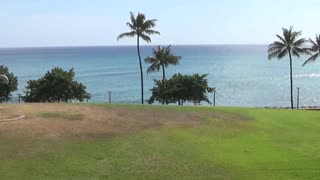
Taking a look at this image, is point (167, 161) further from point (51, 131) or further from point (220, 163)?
point (51, 131)

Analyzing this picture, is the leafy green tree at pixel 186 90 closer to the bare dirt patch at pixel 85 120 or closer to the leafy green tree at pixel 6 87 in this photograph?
the leafy green tree at pixel 6 87

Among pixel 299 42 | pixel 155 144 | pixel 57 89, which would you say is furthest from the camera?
pixel 299 42

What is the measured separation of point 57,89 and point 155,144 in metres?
35.1

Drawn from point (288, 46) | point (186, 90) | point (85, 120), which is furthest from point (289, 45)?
point (85, 120)

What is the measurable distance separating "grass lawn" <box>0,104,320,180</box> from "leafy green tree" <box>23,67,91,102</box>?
24655 mm

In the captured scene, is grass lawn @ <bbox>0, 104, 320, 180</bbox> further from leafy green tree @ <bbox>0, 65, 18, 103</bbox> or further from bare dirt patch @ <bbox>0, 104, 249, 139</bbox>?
leafy green tree @ <bbox>0, 65, 18, 103</bbox>

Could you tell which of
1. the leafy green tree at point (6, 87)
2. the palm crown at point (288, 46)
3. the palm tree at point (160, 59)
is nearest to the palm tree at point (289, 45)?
the palm crown at point (288, 46)

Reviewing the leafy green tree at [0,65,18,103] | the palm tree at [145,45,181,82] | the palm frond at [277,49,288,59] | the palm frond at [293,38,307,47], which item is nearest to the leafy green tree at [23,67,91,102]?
the leafy green tree at [0,65,18,103]

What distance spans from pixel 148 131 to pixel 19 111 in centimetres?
830

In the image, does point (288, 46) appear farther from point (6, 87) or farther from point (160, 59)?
point (6, 87)

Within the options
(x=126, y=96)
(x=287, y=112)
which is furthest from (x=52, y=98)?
(x=126, y=96)

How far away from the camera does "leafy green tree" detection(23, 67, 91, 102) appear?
180 feet

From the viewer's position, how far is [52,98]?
5512 cm

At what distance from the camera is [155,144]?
21656mm
